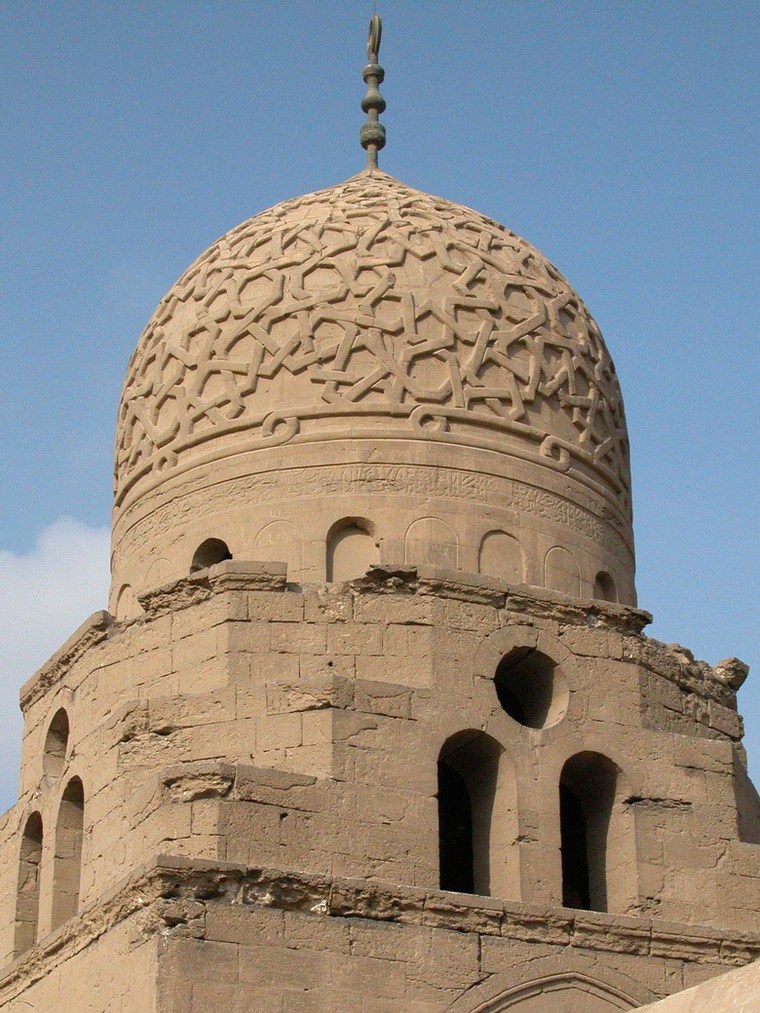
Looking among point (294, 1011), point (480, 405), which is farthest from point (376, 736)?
point (480, 405)

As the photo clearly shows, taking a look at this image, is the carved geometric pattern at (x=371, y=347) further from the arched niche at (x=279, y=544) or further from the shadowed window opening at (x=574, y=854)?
the shadowed window opening at (x=574, y=854)

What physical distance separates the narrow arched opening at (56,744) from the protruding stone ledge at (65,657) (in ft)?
0.98

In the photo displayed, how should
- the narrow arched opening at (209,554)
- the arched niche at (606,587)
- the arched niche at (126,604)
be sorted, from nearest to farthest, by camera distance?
the narrow arched opening at (209,554), the arched niche at (126,604), the arched niche at (606,587)

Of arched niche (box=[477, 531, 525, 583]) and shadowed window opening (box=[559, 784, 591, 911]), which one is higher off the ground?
arched niche (box=[477, 531, 525, 583])

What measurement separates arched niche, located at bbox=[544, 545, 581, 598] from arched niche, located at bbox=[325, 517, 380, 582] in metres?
1.26

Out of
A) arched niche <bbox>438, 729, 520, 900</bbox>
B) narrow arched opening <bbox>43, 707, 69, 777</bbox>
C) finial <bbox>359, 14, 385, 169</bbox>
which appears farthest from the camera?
finial <bbox>359, 14, 385, 169</bbox>

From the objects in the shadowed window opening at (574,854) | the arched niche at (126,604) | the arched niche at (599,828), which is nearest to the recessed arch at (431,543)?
the arched niche at (599,828)

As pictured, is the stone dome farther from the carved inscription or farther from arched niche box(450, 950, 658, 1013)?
arched niche box(450, 950, 658, 1013)

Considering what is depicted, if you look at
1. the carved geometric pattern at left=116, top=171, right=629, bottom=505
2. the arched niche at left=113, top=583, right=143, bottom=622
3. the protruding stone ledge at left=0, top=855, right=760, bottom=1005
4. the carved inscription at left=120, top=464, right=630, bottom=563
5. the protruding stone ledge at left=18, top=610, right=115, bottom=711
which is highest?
the carved geometric pattern at left=116, top=171, right=629, bottom=505

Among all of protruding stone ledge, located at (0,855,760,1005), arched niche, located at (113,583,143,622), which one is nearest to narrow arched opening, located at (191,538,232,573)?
arched niche, located at (113,583,143,622)

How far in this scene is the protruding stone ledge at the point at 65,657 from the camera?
1323 cm

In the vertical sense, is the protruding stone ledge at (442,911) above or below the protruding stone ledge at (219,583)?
below

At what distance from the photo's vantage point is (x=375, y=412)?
1375cm

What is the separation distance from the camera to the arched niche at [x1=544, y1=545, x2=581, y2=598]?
13680 millimetres
